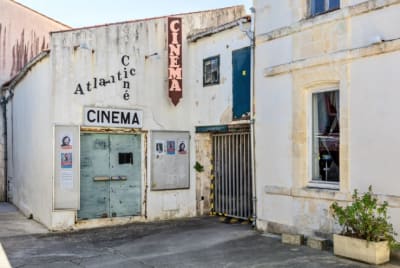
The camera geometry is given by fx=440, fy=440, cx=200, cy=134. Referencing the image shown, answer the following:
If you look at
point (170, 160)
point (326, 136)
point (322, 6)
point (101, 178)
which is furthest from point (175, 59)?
point (326, 136)

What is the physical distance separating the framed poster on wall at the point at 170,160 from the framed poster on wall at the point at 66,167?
197cm

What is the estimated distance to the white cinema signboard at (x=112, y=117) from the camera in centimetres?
1036

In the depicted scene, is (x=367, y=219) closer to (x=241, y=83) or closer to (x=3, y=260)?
(x=241, y=83)

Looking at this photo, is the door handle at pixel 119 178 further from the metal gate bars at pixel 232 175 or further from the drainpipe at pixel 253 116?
the drainpipe at pixel 253 116

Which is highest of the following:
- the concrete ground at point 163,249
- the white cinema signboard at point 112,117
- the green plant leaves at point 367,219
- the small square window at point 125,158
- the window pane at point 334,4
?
the window pane at point 334,4

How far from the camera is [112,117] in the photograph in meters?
10.6

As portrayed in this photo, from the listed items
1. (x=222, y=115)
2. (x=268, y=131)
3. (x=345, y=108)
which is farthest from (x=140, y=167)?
(x=345, y=108)

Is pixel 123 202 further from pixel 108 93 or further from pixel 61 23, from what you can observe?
pixel 61 23

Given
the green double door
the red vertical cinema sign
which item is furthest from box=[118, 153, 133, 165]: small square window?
the red vertical cinema sign

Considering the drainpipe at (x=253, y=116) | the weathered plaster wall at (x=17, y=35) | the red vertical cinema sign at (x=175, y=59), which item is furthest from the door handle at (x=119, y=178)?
the weathered plaster wall at (x=17, y=35)

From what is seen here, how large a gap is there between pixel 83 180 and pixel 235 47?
15.9 feet

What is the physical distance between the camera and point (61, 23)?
18562 millimetres

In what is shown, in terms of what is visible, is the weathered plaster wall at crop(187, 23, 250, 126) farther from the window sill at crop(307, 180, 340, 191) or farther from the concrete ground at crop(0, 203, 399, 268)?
the window sill at crop(307, 180, 340, 191)

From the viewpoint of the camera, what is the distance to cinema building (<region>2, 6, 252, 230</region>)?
10.1 meters
